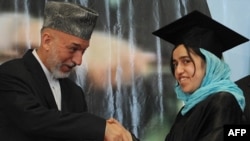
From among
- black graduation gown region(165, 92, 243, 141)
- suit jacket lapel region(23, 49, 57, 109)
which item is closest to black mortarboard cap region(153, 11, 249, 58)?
black graduation gown region(165, 92, 243, 141)

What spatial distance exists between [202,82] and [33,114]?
0.79 meters

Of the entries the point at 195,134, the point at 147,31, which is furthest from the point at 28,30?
the point at 195,134

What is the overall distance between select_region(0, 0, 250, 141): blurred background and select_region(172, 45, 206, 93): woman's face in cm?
55

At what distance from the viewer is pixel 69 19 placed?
65.6 inches

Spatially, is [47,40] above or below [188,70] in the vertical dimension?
above

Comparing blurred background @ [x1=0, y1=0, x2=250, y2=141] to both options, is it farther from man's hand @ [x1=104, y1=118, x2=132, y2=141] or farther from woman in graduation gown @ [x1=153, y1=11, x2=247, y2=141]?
man's hand @ [x1=104, y1=118, x2=132, y2=141]

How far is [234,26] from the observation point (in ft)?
8.64

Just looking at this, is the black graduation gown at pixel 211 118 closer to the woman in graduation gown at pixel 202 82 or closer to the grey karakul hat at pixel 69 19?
the woman in graduation gown at pixel 202 82

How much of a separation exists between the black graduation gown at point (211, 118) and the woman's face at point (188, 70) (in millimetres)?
113

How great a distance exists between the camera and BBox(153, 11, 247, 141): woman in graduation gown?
1.71 m

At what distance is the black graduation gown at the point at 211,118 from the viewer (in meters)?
1.67

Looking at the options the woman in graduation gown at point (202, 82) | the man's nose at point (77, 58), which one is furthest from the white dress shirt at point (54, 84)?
the woman in graduation gown at point (202, 82)

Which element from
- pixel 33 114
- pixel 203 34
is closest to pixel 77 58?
pixel 33 114

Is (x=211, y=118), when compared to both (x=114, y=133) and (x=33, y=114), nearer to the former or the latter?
(x=114, y=133)
